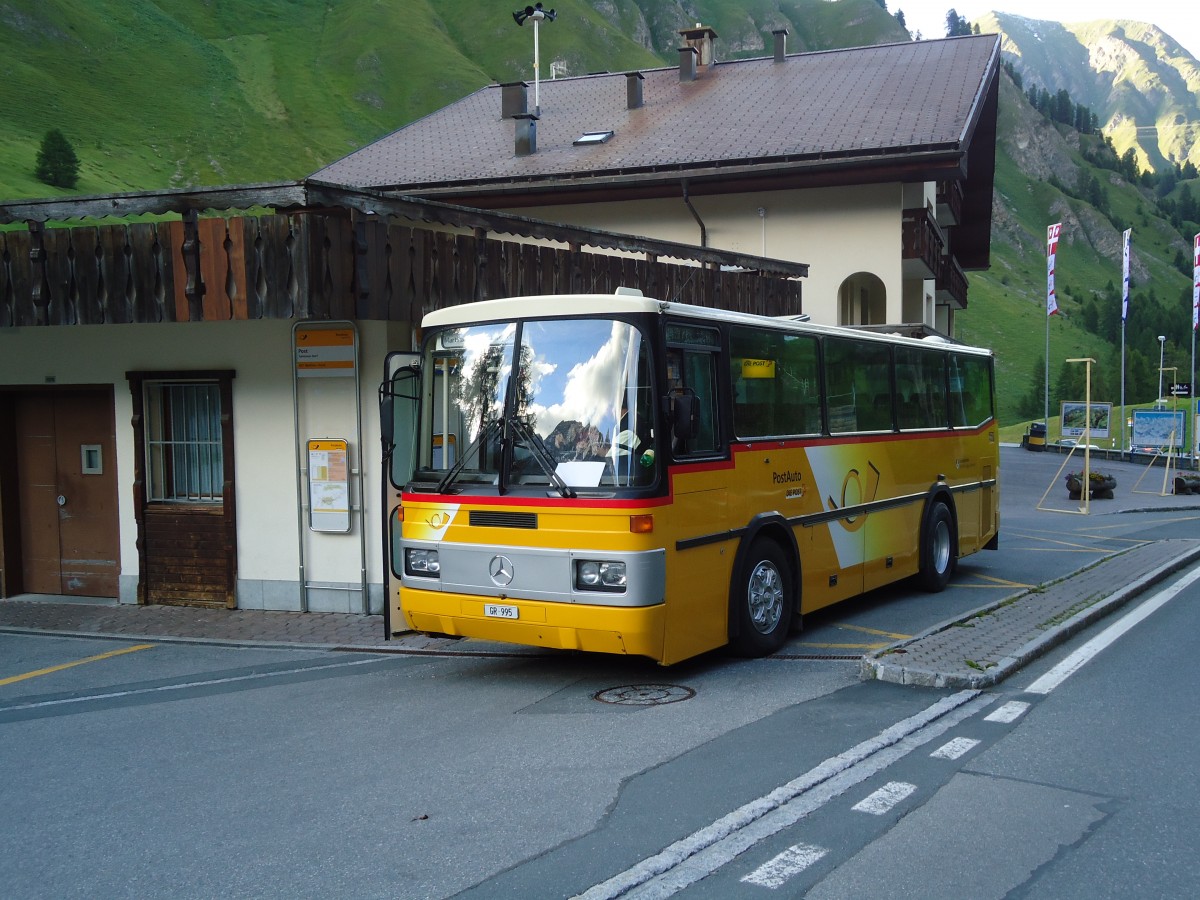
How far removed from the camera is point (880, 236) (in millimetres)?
24141

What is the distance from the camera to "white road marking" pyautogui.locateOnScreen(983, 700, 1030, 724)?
7.00 m

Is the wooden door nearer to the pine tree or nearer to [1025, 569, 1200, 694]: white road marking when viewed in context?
[1025, 569, 1200, 694]: white road marking

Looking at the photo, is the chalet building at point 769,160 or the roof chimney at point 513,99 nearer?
the chalet building at point 769,160

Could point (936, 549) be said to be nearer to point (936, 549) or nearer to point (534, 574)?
point (936, 549)

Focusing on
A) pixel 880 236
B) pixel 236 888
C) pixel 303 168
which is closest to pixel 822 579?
pixel 236 888

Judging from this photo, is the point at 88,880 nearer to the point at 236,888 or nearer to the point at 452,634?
the point at 236,888

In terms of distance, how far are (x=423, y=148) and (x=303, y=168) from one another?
311ft

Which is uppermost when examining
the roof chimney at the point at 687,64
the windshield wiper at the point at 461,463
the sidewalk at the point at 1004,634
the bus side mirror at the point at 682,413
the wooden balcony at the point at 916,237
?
the roof chimney at the point at 687,64

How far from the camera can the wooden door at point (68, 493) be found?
12961 millimetres

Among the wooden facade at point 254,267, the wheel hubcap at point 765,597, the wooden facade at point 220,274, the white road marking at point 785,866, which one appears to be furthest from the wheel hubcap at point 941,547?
the white road marking at point 785,866

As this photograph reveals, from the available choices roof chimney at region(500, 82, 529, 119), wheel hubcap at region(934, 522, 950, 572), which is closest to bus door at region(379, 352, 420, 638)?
wheel hubcap at region(934, 522, 950, 572)

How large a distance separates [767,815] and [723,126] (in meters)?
23.7

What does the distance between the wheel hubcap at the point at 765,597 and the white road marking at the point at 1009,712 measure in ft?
7.25

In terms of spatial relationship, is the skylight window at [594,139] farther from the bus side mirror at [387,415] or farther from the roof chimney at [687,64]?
the bus side mirror at [387,415]
